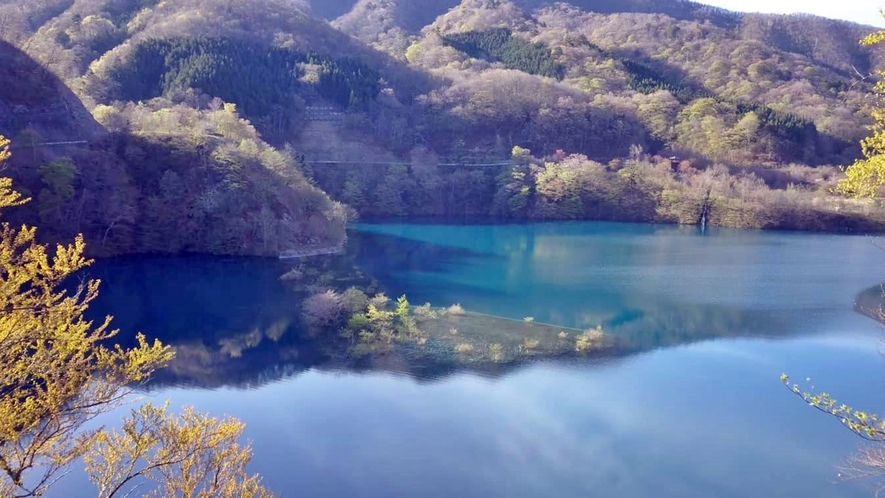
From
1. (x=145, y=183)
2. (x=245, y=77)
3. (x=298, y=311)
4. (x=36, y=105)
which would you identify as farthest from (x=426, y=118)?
(x=298, y=311)

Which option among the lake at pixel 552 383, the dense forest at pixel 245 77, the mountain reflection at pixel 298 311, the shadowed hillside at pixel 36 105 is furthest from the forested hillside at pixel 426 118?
the lake at pixel 552 383

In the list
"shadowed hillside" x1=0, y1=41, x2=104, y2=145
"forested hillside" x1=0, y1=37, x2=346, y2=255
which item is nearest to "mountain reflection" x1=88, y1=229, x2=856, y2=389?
"forested hillside" x1=0, y1=37, x2=346, y2=255

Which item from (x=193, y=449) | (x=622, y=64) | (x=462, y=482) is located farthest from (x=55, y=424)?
(x=622, y=64)

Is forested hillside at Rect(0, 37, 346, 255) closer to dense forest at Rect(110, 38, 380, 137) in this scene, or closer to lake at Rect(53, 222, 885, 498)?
lake at Rect(53, 222, 885, 498)

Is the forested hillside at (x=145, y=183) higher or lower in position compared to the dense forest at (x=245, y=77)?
lower

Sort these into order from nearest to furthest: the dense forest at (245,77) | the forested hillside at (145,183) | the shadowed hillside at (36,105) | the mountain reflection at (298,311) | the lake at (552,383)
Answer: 1. the lake at (552,383)
2. the mountain reflection at (298,311)
3. the forested hillside at (145,183)
4. the shadowed hillside at (36,105)
5. the dense forest at (245,77)

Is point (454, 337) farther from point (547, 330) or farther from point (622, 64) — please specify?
point (622, 64)

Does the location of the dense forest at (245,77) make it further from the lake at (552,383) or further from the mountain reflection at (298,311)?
the lake at (552,383)
